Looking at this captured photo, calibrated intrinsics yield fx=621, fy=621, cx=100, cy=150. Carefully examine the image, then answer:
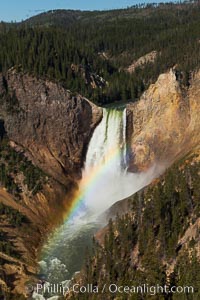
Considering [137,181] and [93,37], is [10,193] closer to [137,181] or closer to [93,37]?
[137,181]

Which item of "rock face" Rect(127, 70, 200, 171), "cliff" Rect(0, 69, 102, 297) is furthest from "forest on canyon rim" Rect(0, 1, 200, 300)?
"rock face" Rect(127, 70, 200, 171)

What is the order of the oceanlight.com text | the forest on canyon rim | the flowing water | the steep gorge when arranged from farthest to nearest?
the steep gorge → the flowing water → the forest on canyon rim → the oceanlight.com text

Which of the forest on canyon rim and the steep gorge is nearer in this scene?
the forest on canyon rim

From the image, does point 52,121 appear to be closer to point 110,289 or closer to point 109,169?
point 109,169

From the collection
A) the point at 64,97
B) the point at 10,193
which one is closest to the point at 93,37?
the point at 64,97

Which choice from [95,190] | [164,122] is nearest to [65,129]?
[95,190]

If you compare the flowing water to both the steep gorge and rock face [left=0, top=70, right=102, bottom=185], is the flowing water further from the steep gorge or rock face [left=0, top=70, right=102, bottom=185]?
rock face [left=0, top=70, right=102, bottom=185]
